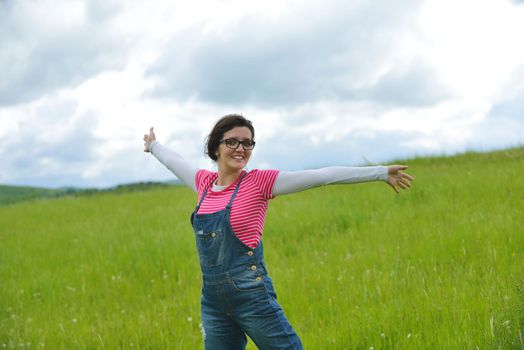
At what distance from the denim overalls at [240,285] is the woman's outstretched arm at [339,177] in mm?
384

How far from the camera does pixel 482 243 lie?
25.8 ft

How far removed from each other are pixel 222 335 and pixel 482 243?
5016mm

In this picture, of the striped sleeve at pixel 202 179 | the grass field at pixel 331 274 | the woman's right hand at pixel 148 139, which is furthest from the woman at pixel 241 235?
the grass field at pixel 331 274

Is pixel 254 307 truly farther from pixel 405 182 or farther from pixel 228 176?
pixel 405 182

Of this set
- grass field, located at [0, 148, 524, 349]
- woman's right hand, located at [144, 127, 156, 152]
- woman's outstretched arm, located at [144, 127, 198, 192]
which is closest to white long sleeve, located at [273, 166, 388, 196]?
woman's outstretched arm, located at [144, 127, 198, 192]

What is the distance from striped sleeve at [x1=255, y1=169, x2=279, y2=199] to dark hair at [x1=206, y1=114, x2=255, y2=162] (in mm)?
361

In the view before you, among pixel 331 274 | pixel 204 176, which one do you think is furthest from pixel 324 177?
pixel 331 274

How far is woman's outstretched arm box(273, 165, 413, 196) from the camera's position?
13.0 feet

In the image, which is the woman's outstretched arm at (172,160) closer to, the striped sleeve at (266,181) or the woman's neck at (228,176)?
the woman's neck at (228,176)

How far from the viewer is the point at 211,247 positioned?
157 inches

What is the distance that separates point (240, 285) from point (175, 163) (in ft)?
5.55

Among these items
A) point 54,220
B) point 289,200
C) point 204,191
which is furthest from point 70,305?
point 54,220

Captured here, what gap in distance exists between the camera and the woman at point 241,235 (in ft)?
12.8

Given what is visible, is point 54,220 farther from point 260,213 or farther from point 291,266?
point 260,213
